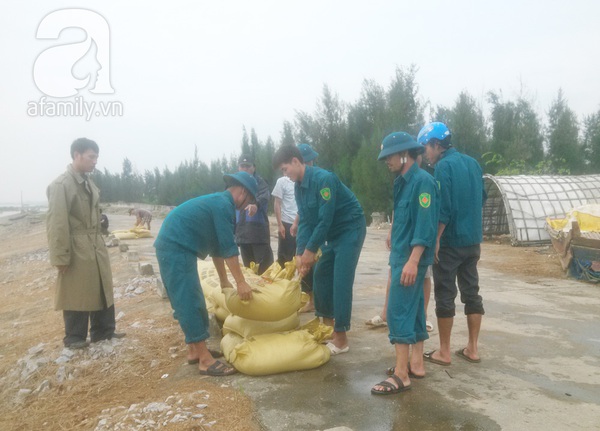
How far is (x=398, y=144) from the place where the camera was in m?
3.11

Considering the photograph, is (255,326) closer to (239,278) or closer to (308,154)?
(239,278)

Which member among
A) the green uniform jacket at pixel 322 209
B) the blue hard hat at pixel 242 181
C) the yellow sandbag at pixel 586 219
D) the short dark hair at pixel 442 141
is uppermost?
the short dark hair at pixel 442 141

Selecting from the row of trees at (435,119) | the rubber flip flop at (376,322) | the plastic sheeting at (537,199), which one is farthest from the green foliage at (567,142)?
the rubber flip flop at (376,322)

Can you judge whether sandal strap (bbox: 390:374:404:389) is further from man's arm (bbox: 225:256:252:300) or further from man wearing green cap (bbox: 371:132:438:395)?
man's arm (bbox: 225:256:252:300)

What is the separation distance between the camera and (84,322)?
4.26m

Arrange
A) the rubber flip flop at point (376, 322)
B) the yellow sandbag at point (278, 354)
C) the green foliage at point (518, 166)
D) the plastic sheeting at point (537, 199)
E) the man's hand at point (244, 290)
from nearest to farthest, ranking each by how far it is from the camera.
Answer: the yellow sandbag at point (278, 354)
the man's hand at point (244, 290)
the rubber flip flop at point (376, 322)
the plastic sheeting at point (537, 199)
the green foliage at point (518, 166)

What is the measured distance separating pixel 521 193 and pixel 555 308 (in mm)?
7856

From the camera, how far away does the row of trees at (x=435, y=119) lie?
1931 cm

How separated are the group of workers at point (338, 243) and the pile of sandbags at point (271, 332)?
138mm

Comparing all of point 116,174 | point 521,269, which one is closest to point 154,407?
point 521,269

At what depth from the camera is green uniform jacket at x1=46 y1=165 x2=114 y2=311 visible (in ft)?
13.1

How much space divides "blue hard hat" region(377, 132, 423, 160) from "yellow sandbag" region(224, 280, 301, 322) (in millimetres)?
1256

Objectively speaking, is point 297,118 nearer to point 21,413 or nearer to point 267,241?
point 267,241

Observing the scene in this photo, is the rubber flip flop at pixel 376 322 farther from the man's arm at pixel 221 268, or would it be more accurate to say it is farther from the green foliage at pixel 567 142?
the green foliage at pixel 567 142
